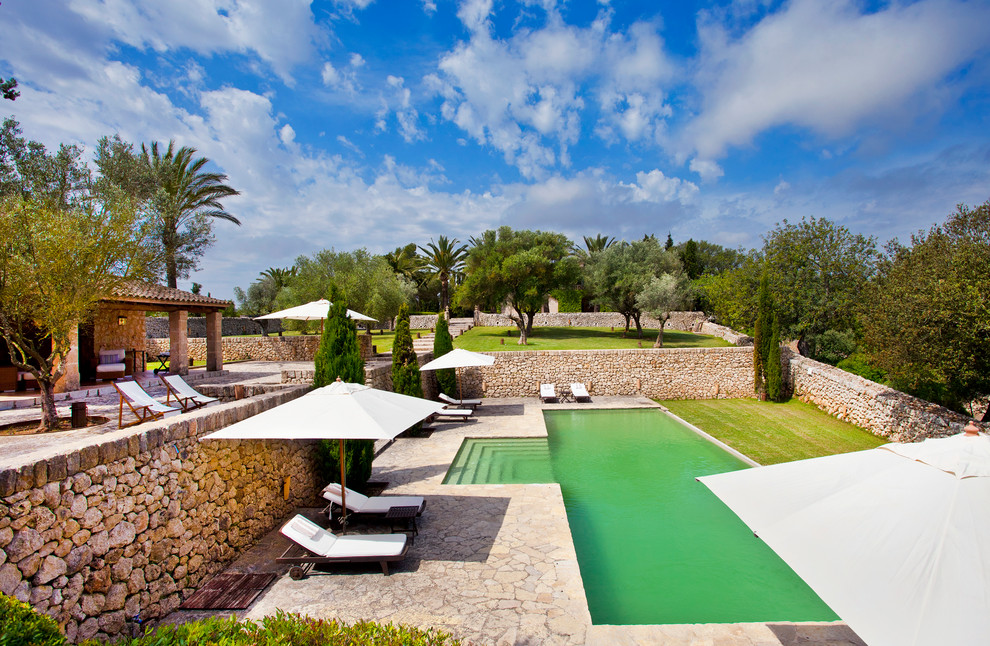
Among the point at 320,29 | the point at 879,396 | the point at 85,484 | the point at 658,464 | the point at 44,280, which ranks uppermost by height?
the point at 320,29

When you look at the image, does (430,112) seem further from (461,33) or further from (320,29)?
(320,29)

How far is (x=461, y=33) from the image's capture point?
44.5ft

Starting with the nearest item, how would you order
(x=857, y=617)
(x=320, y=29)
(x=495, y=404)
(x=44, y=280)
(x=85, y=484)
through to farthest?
(x=857, y=617)
(x=85, y=484)
(x=44, y=280)
(x=320, y=29)
(x=495, y=404)

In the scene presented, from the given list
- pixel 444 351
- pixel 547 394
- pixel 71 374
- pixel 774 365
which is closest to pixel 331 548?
pixel 71 374

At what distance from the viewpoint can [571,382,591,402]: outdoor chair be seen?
17.5 m

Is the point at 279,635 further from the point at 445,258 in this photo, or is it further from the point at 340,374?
the point at 445,258

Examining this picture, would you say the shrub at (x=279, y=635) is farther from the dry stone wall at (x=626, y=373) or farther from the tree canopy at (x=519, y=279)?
the tree canopy at (x=519, y=279)

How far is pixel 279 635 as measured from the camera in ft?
10.4

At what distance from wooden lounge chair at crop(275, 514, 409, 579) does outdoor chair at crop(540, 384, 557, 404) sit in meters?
12.2

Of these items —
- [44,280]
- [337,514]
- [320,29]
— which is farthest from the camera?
[320,29]

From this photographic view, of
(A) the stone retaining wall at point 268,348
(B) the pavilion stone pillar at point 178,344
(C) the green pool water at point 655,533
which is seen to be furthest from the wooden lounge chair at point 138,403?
(A) the stone retaining wall at point 268,348

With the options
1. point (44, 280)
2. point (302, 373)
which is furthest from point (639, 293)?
point (44, 280)

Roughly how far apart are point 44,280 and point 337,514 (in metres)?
6.33

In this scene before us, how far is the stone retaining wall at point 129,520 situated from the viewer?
3496 mm
